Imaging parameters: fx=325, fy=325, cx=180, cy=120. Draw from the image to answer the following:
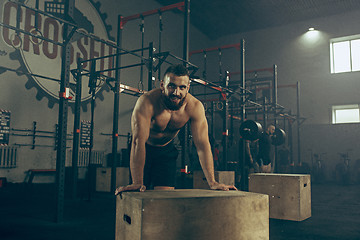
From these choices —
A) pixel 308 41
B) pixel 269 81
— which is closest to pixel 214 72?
pixel 269 81

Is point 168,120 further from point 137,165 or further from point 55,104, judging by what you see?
point 55,104

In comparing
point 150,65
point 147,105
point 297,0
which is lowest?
point 147,105

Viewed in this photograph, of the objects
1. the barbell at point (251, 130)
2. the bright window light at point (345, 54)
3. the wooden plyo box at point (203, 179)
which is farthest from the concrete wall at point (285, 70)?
the barbell at point (251, 130)

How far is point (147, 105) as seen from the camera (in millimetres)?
1934

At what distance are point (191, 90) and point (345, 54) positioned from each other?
526 cm

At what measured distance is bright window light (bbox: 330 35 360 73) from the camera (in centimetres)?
977

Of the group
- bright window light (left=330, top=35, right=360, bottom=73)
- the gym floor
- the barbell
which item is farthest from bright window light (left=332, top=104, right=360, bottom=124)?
the barbell

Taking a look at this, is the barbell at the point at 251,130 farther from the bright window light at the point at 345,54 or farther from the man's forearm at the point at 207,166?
the bright window light at the point at 345,54

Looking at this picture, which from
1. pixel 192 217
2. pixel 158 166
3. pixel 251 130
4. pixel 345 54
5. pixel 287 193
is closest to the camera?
pixel 192 217

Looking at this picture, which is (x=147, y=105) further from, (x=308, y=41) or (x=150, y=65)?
(x=308, y=41)

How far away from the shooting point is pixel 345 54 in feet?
32.9

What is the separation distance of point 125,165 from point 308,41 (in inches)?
294

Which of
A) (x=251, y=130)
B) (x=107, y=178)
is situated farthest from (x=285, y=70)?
(x=107, y=178)

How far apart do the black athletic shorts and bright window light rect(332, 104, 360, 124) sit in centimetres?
883
